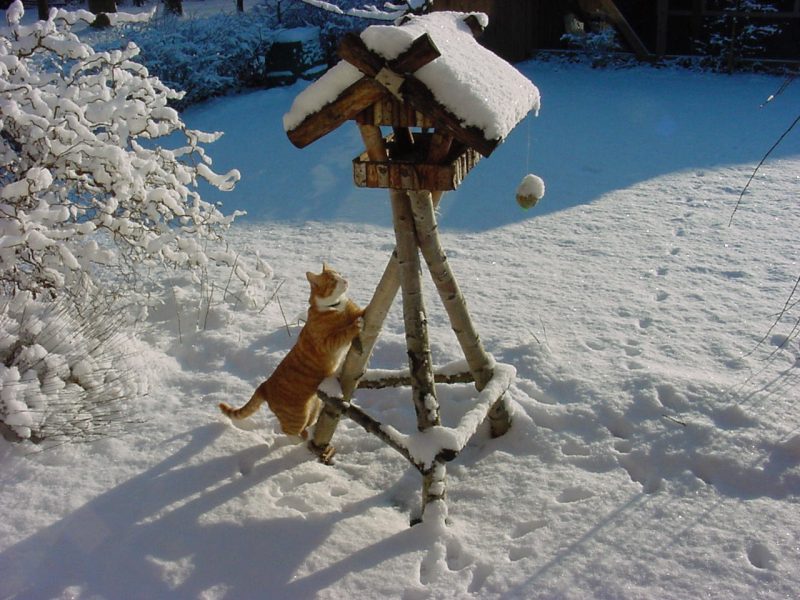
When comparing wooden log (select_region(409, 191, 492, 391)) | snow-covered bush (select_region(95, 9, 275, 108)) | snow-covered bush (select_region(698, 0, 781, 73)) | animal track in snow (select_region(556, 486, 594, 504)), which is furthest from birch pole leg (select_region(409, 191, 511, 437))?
snow-covered bush (select_region(698, 0, 781, 73))

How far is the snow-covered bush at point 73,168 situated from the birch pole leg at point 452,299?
6.57ft

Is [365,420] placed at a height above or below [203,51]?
below

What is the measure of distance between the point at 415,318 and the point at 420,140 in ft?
2.72

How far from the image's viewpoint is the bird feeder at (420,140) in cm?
269

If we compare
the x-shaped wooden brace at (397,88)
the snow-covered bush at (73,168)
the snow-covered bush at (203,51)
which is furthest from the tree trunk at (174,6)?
the x-shaped wooden brace at (397,88)

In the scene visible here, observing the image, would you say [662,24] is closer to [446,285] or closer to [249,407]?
[446,285]

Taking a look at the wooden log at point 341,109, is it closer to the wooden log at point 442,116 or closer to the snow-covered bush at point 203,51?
the wooden log at point 442,116

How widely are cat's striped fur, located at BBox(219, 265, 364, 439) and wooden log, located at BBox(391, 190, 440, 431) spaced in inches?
11.8

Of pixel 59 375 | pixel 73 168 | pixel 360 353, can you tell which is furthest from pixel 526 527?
pixel 73 168

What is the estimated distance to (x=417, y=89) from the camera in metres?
2.74

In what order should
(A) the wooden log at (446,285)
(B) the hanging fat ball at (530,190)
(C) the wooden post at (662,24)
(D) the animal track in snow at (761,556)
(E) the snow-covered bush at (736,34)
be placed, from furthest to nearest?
(C) the wooden post at (662,24), (E) the snow-covered bush at (736,34), (B) the hanging fat ball at (530,190), (A) the wooden log at (446,285), (D) the animal track in snow at (761,556)

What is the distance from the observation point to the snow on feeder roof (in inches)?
105

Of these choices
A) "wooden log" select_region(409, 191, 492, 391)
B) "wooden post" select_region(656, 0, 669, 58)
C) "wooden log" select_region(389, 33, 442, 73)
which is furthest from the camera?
"wooden post" select_region(656, 0, 669, 58)

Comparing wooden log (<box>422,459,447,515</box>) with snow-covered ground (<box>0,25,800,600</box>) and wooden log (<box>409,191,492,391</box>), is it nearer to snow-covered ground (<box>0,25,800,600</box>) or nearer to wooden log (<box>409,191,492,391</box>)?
snow-covered ground (<box>0,25,800,600</box>)
